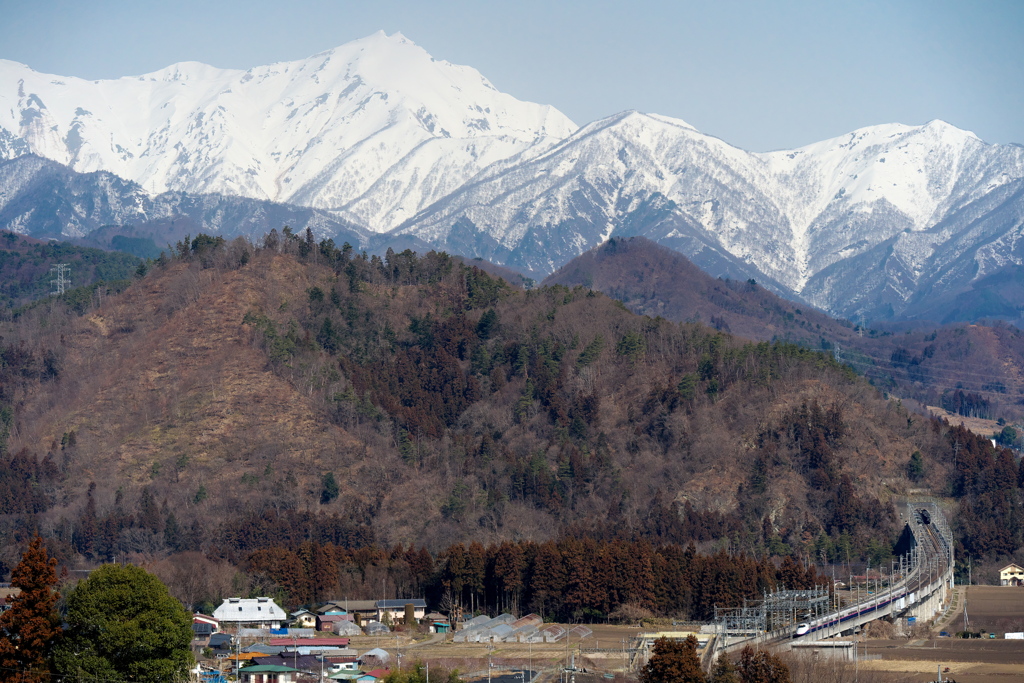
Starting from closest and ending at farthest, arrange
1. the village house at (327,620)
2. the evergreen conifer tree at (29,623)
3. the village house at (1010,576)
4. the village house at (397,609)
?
the evergreen conifer tree at (29,623) < the village house at (327,620) < the village house at (397,609) < the village house at (1010,576)

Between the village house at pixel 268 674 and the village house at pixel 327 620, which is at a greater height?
the village house at pixel 327 620

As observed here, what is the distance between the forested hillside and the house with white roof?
476 inches

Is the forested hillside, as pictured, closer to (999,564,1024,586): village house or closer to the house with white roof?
(999,564,1024,586): village house

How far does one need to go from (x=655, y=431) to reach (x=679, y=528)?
1142 inches

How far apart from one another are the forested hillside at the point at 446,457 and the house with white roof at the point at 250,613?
12.1 metres

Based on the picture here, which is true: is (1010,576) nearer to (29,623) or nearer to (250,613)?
(250,613)

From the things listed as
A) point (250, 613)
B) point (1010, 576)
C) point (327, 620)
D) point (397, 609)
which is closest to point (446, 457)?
point (397, 609)

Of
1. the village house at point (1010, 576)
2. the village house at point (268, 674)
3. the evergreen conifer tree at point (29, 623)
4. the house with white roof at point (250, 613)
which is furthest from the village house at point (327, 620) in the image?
the village house at point (1010, 576)

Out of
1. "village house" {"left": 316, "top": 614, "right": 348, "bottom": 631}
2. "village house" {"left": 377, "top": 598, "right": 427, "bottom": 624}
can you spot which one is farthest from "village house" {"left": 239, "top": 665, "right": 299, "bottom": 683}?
"village house" {"left": 377, "top": 598, "right": 427, "bottom": 624}

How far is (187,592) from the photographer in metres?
132

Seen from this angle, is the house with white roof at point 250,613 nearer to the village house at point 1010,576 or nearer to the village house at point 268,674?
the village house at point 268,674

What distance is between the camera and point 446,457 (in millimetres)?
181000

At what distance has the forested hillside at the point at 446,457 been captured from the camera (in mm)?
157875

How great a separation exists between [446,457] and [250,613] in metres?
59.2
